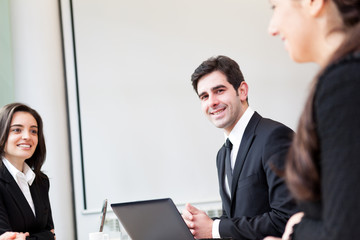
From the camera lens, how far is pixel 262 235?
6.95 feet

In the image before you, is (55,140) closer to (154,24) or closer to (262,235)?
(154,24)

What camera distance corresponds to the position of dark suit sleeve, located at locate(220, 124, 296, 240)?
2062mm

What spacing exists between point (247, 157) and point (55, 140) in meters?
2.43

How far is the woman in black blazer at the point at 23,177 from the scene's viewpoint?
9.46 feet

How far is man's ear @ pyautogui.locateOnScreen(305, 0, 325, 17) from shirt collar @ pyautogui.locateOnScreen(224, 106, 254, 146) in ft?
5.20

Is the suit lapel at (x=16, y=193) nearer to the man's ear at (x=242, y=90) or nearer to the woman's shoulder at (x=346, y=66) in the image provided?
the man's ear at (x=242, y=90)

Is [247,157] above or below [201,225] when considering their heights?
above

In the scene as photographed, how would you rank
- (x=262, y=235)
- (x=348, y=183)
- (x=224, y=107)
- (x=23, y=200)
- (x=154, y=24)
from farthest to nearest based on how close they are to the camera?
(x=154, y=24), (x=23, y=200), (x=224, y=107), (x=262, y=235), (x=348, y=183)

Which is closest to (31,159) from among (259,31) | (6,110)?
(6,110)

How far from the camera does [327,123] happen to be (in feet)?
2.33

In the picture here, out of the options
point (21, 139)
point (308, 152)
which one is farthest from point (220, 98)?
point (308, 152)

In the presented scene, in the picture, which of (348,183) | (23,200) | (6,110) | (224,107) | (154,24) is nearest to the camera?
(348,183)

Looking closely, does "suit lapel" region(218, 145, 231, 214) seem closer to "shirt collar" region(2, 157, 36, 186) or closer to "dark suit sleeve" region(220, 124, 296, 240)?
"dark suit sleeve" region(220, 124, 296, 240)

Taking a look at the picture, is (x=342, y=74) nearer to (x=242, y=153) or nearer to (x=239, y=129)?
(x=242, y=153)
